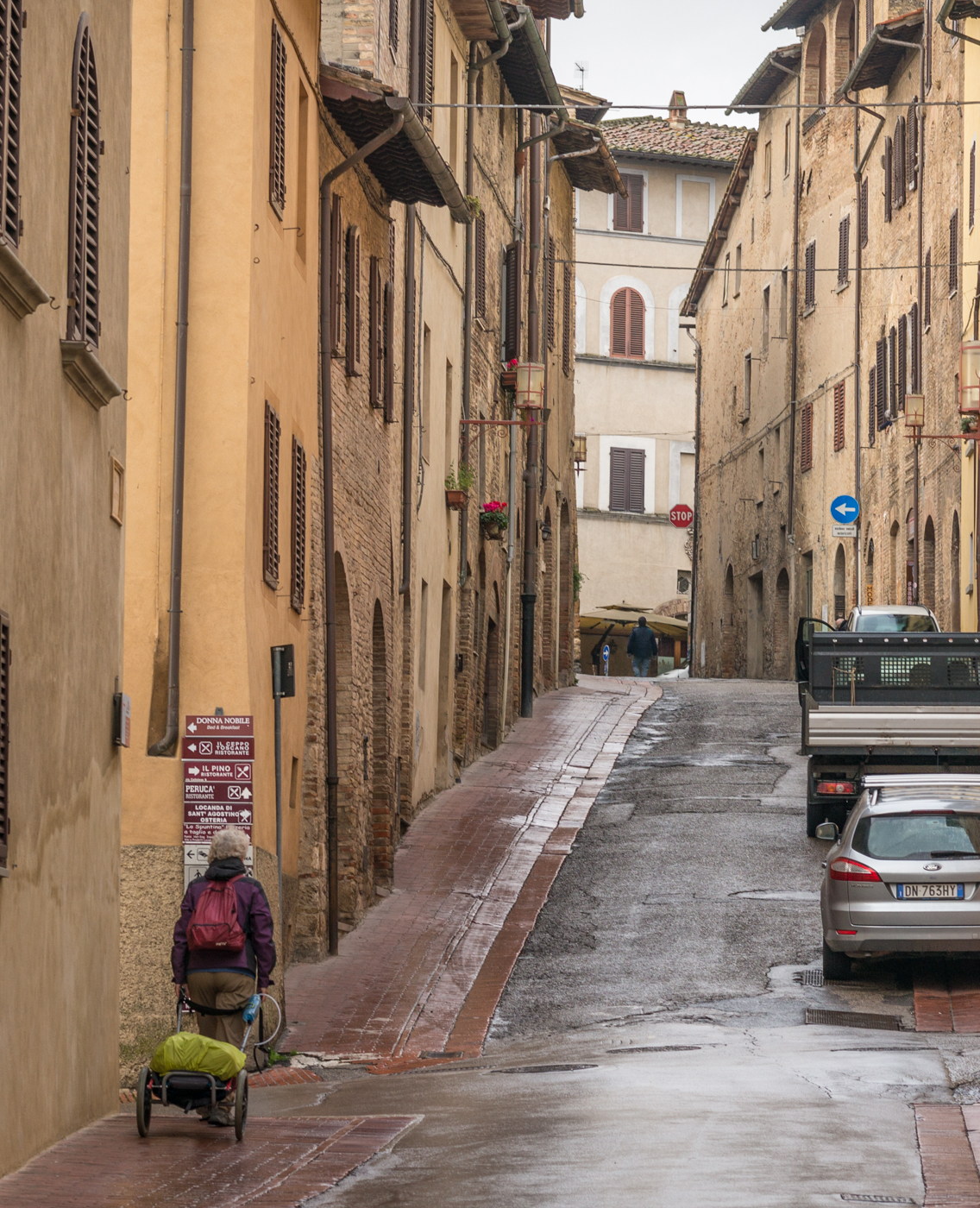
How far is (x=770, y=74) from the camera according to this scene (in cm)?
4850

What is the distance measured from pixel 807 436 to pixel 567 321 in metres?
7.64

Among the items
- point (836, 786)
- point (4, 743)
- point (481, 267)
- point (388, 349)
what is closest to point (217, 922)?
point (4, 743)

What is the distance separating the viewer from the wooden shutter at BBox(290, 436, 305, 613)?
16.4m

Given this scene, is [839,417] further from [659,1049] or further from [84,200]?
[84,200]

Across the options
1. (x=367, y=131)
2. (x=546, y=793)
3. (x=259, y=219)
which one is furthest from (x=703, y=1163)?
(x=546, y=793)

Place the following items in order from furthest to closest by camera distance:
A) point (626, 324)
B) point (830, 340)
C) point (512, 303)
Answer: point (626, 324) → point (830, 340) → point (512, 303)

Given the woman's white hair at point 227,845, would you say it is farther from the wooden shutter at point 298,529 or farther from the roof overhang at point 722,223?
the roof overhang at point 722,223

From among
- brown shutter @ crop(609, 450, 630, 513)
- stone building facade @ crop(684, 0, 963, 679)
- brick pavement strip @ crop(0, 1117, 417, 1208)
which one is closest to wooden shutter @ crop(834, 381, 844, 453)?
stone building facade @ crop(684, 0, 963, 679)

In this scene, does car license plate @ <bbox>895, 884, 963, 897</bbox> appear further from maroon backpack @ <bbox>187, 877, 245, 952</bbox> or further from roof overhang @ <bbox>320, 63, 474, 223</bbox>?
roof overhang @ <bbox>320, 63, 474, 223</bbox>

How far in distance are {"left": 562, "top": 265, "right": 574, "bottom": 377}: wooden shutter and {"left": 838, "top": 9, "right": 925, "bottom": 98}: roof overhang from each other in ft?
20.9

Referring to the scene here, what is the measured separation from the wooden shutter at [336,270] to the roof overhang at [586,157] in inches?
644

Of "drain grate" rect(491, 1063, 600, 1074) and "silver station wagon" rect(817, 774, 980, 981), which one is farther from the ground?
"silver station wagon" rect(817, 774, 980, 981)

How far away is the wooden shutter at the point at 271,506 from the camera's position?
15.1m

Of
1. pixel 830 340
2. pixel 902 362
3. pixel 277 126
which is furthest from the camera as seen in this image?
pixel 830 340
